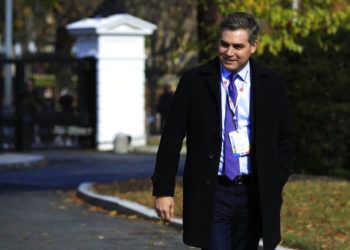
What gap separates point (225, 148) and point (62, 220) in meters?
7.42

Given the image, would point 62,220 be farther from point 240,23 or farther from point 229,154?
point 240,23

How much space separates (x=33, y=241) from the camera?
1143cm

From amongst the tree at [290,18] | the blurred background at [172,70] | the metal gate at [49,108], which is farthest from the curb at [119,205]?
the metal gate at [49,108]

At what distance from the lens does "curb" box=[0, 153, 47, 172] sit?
22547 millimetres

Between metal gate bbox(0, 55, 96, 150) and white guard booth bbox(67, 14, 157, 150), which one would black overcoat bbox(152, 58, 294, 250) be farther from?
white guard booth bbox(67, 14, 157, 150)

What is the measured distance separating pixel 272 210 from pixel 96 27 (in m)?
23.3

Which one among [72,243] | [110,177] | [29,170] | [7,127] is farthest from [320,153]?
[7,127]

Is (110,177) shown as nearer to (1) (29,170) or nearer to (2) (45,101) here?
(1) (29,170)

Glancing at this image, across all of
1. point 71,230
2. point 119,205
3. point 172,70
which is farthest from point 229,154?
point 172,70

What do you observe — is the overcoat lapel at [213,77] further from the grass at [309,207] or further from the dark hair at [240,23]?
the grass at [309,207]

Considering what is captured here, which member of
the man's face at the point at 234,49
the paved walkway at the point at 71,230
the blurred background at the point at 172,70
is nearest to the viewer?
the man's face at the point at 234,49

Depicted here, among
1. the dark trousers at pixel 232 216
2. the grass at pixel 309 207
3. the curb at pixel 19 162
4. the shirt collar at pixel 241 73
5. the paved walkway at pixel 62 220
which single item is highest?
the shirt collar at pixel 241 73

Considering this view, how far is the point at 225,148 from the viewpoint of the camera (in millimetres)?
6258

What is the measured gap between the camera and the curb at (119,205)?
1302 cm
